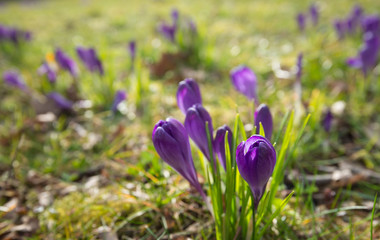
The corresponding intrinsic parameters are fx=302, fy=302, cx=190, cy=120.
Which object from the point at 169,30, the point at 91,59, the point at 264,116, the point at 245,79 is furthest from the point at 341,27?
the point at 264,116

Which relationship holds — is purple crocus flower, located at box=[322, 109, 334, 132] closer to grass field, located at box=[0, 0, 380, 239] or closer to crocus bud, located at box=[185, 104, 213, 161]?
grass field, located at box=[0, 0, 380, 239]

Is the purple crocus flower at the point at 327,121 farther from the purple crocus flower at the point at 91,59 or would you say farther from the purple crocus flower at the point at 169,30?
the purple crocus flower at the point at 169,30

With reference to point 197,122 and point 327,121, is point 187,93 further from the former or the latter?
point 327,121

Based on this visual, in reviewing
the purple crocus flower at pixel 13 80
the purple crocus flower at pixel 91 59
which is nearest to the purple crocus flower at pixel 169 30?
the purple crocus flower at pixel 91 59

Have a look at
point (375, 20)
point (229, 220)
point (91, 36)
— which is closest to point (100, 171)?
point (229, 220)

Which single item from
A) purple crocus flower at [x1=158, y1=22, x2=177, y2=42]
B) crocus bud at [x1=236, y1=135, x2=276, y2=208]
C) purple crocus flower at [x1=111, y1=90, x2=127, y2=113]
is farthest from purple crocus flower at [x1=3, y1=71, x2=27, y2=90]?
crocus bud at [x1=236, y1=135, x2=276, y2=208]

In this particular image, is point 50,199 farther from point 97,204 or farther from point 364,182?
point 364,182
